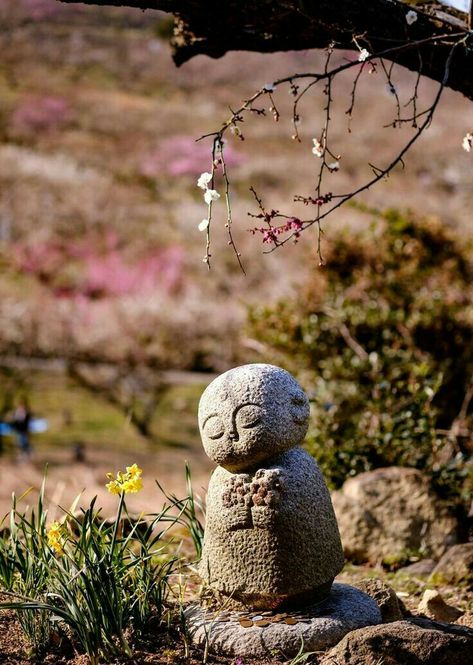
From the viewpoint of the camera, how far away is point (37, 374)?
1288cm

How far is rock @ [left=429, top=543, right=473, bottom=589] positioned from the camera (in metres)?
4.34

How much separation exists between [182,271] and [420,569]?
39.8ft

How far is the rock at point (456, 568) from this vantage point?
14.2 feet

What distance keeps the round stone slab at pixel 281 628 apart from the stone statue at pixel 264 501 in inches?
3.4

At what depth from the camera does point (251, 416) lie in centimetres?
312

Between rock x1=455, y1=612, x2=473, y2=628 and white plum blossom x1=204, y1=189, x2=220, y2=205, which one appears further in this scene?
rock x1=455, y1=612, x2=473, y2=628

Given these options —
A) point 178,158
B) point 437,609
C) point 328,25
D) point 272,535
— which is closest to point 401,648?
point 272,535

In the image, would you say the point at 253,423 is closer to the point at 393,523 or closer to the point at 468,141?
the point at 468,141

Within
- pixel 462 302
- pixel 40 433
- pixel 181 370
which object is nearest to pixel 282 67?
pixel 181 370

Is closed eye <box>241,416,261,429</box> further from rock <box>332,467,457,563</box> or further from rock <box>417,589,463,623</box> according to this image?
rock <box>332,467,457,563</box>

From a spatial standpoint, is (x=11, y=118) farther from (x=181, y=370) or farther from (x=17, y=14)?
(x=181, y=370)

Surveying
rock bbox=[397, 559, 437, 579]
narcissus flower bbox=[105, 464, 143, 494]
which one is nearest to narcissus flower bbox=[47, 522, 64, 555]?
narcissus flower bbox=[105, 464, 143, 494]

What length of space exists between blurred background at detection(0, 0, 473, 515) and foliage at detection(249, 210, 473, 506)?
0.7 inches

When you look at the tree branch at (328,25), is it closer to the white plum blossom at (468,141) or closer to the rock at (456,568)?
the white plum blossom at (468,141)
